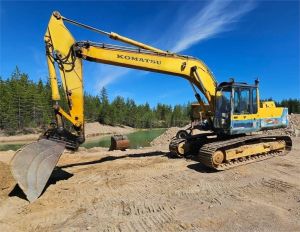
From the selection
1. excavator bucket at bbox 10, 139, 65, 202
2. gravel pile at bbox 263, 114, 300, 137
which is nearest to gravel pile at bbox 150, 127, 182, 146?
gravel pile at bbox 263, 114, 300, 137

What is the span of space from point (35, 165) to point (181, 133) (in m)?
6.83

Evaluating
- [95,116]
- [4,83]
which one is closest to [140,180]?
[4,83]

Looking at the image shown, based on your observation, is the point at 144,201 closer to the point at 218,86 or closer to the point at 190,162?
the point at 190,162

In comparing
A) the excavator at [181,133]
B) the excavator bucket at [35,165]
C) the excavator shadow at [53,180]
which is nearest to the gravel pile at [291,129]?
the excavator at [181,133]

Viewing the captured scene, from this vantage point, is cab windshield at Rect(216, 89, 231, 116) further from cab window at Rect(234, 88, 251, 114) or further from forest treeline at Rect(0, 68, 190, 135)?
forest treeline at Rect(0, 68, 190, 135)

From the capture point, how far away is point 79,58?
8.69 metres

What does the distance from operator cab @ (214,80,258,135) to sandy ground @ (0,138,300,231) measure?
4.74ft

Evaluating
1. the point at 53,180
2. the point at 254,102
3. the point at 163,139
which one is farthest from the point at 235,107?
the point at 163,139

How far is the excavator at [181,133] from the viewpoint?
759 cm

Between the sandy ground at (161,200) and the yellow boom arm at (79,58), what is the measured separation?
1932mm

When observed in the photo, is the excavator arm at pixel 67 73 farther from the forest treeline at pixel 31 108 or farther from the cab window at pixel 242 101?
the forest treeline at pixel 31 108

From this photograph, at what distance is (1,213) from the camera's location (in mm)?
6277

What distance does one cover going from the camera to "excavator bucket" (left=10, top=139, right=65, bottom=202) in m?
7.01

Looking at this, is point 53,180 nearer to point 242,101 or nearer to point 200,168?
point 200,168
